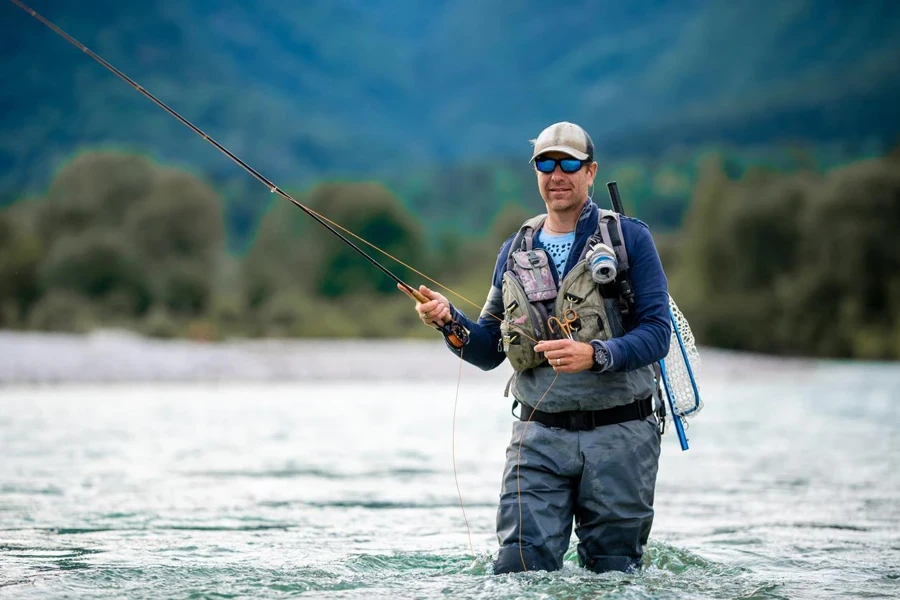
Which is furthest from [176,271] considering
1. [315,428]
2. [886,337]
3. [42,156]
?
[42,156]

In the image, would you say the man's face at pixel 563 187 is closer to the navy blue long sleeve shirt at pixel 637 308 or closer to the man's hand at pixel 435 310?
the navy blue long sleeve shirt at pixel 637 308

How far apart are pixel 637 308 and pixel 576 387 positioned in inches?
15.5

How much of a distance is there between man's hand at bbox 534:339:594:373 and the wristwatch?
0.02 m

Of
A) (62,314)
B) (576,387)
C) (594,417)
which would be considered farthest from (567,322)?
(62,314)

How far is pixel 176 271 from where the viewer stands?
188 ft

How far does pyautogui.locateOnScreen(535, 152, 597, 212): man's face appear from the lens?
4.82 m

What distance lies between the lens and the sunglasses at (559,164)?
4.81 m

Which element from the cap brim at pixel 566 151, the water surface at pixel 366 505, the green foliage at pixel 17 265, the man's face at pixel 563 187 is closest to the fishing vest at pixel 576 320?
the man's face at pixel 563 187

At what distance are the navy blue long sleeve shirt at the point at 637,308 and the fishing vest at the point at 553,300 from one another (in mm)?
40

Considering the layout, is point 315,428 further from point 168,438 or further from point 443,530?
point 443,530

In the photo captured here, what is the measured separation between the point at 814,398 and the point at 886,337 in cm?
2698

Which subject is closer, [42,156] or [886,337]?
[886,337]

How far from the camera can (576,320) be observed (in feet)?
15.4

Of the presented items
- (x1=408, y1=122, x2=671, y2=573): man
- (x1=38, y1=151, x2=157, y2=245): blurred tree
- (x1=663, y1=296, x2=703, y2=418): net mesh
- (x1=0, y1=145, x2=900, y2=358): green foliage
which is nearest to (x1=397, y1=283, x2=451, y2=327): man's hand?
(x1=408, y1=122, x2=671, y2=573): man
